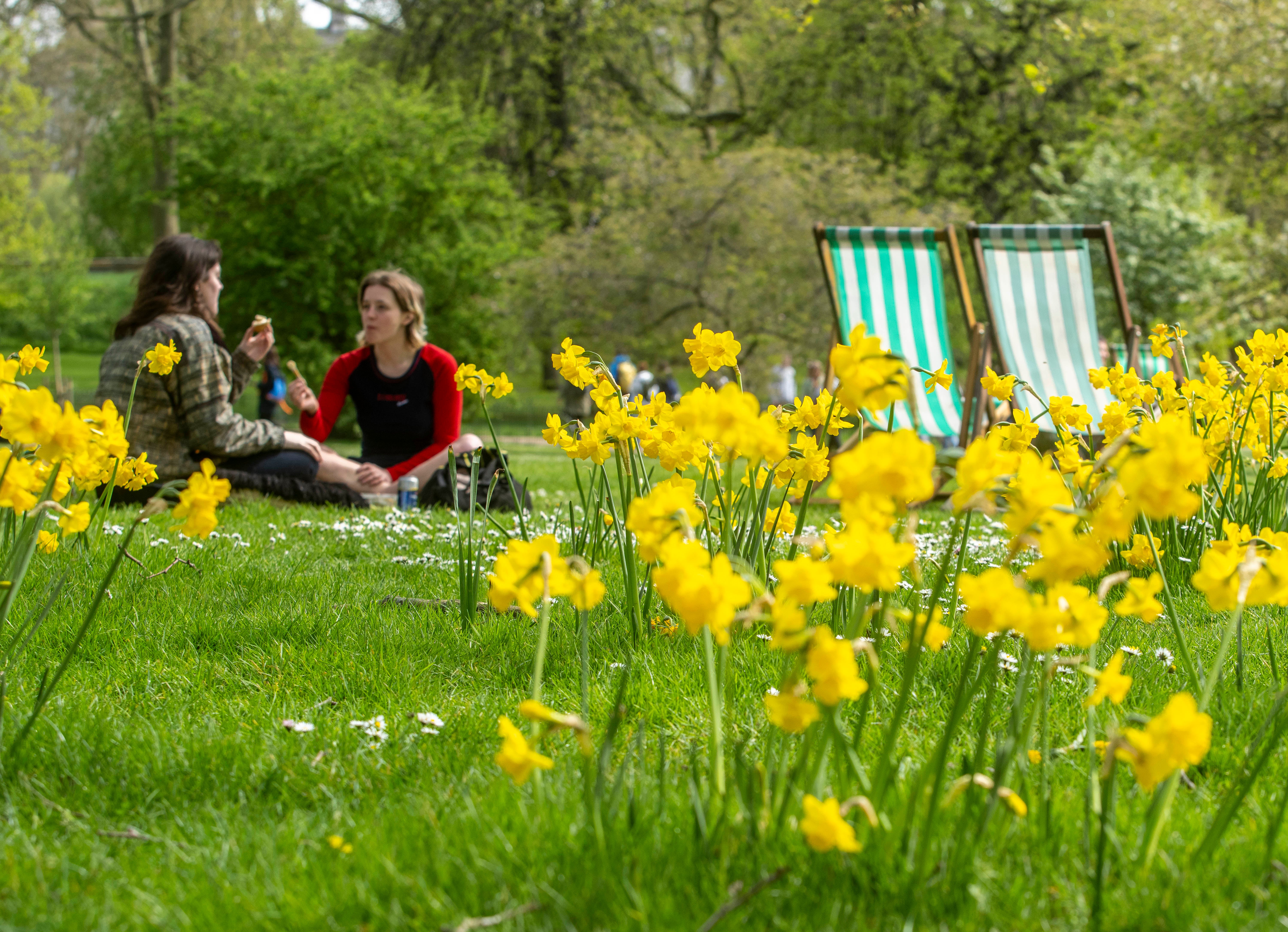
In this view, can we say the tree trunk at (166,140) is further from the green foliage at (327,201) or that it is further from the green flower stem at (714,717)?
the green flower stem at (714,717)

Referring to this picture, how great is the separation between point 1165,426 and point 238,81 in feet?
59.8

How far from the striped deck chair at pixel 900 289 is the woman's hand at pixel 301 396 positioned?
2784 millimetres

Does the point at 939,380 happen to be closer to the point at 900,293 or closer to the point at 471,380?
the point at 471,380

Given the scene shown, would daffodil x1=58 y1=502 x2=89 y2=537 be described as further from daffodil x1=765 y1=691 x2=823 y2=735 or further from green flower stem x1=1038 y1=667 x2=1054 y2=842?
green flower stem x1=1038 y1=667 x2=1054 y2=842

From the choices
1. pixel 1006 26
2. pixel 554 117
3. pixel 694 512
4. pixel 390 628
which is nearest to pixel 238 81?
pixel 554 117

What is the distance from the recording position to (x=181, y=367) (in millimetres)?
4207

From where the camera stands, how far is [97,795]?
1.48 metres

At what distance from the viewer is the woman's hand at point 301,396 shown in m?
4.49

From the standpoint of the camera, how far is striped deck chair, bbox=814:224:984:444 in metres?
6.00

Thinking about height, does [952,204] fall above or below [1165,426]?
above

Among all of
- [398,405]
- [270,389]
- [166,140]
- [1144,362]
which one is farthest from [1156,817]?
[166,140]

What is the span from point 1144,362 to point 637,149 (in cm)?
1119

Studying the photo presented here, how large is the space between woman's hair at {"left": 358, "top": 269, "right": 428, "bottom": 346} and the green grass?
8.31ft

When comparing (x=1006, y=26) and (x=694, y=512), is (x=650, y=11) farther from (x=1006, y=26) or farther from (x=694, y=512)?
(x=694, y=512)
